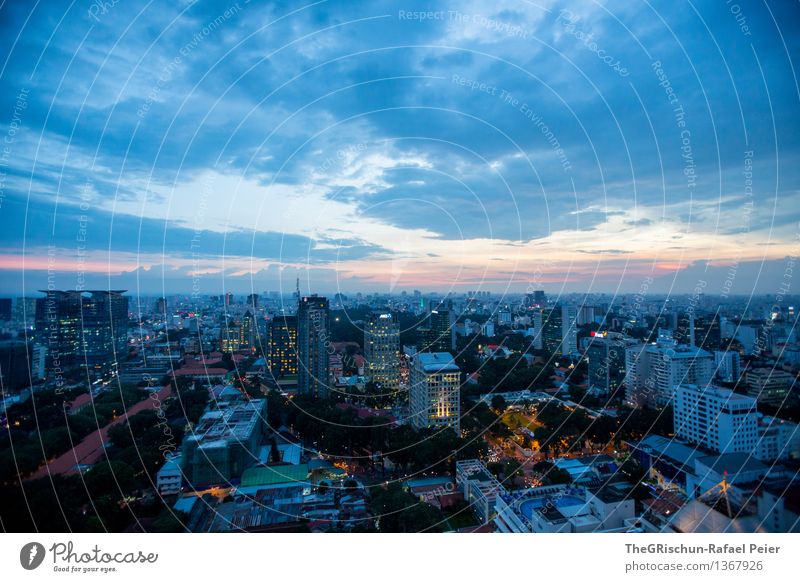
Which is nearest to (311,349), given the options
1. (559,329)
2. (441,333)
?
(441,333)

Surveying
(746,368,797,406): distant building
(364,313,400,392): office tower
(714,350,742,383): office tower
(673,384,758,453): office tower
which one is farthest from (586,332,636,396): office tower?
(364,313,400,392): office tower

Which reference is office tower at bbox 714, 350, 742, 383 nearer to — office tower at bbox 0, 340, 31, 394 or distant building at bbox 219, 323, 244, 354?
office tower at bbox 0, 340, 31, 394

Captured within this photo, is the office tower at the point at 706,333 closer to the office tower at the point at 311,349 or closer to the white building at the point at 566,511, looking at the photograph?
the white building at the point at 566,511

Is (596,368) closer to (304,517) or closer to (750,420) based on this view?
(750,420)

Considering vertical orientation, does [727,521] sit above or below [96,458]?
above

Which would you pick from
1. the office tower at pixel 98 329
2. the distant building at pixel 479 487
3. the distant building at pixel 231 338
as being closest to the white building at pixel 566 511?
the distant building at pixel 479 487

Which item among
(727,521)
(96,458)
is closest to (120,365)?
(96,458)
